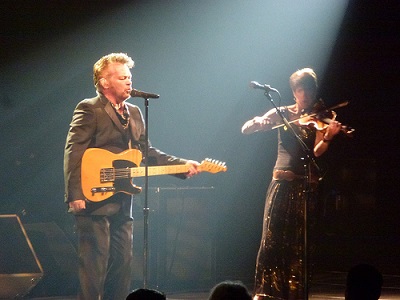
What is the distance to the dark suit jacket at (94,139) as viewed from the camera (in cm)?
643

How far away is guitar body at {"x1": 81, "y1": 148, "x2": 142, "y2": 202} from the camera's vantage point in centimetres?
645

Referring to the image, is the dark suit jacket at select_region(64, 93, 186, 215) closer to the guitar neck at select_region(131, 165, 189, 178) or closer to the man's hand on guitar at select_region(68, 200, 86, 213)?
the man's hand on guitar at select_region(68, 200, 86, 213)

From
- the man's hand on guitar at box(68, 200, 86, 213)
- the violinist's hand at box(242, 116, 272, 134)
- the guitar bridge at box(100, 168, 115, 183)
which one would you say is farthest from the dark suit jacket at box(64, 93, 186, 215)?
the violinist's hand at box(242, 116, 272, 134)

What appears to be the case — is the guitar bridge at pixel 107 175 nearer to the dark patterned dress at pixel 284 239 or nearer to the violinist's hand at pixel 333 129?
the dark patterned dress at pixel 284 239

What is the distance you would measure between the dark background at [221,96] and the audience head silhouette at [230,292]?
6185mm

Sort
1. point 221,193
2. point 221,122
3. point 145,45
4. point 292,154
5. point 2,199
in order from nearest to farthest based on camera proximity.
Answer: point 292,154 → point 2,199 → point 145,45 → point 221,122 → point 221,193

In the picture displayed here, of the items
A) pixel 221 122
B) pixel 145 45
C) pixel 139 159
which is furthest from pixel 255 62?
pixel 139 159

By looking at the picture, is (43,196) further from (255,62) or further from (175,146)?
(255,62)

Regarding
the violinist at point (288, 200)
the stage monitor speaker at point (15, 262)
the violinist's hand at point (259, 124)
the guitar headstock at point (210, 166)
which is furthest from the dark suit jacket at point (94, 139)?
the stage monitor speaker at point (15, 262)

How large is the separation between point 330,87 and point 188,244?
481 cm

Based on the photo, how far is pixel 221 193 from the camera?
13.3 m

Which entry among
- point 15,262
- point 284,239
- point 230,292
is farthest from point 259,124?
point 230,292

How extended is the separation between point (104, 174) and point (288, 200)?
69.3 inches

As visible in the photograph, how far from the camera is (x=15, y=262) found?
7.94m
